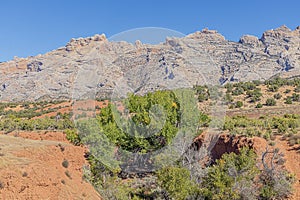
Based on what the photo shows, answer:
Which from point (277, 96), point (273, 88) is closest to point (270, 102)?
point (277, 96)

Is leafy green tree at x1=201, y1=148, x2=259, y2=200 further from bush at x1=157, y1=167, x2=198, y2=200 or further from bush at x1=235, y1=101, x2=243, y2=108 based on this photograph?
bush at x1=235, y1=101, x2=243, y2=108

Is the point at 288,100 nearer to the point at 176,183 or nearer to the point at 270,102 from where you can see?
the point at 270,102

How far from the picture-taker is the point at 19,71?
525 feet

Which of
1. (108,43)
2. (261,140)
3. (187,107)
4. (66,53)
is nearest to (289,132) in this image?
(261,140)

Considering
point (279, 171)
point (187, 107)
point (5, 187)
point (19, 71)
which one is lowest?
point (279, 171)

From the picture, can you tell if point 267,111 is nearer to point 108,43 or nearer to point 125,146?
point 125,146

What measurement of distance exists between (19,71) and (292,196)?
16403cm

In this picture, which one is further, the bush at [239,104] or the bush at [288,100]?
the bush at [239,104]

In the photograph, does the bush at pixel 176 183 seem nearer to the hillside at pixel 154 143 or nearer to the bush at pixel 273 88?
the hillside at pixel 154 143

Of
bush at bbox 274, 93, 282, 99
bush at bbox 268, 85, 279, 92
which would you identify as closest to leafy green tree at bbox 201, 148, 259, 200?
bush at bbox 274, 93, 282, 99

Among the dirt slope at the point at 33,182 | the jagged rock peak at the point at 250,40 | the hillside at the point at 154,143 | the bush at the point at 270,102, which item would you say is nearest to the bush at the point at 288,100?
the bush at the point at 270,102

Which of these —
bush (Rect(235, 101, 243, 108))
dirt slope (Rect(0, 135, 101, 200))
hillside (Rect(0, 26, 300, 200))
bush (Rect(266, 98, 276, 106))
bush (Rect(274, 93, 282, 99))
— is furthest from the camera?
bush (Rect(274, 93, 282, 99))

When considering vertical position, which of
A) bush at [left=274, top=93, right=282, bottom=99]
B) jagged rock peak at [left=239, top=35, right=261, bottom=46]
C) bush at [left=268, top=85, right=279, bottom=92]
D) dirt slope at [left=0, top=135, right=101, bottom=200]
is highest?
jagged rock peak at [left=239, top=35, right=261, bottom=46]

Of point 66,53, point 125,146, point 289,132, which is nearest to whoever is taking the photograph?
point 125,146
